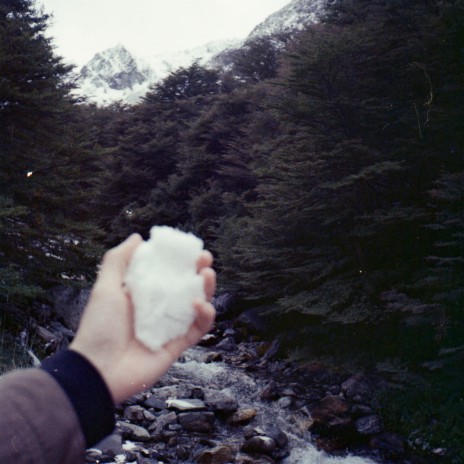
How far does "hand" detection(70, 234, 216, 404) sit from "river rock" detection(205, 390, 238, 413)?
6.38 metres

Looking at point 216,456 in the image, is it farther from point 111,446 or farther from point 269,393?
point 269,393

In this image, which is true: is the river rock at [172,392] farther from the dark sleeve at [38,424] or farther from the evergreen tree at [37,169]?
the dark sleeve at [38,424]

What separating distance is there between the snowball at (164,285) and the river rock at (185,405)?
6259 millimetres

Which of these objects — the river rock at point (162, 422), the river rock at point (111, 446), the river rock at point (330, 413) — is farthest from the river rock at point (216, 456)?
the river rock at point (330, 413)

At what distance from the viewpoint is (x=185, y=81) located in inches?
1069

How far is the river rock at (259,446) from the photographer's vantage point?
229 inches

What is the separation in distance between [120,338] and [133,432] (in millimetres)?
5491

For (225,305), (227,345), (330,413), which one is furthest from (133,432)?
(225,305)

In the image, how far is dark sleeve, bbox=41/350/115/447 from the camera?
927 millimetres

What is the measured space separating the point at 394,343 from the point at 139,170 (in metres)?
18.1

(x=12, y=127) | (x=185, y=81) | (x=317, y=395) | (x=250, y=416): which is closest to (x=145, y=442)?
(x=250, y=416)

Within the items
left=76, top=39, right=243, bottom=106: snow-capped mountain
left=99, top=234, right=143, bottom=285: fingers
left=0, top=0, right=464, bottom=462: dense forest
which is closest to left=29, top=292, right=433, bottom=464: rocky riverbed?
left=0, top=0, right=464, bottom=462: dense forest

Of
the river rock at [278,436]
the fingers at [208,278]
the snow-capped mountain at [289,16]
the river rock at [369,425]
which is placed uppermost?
the snow-capped mountain at [289,16]

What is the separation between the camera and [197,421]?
6.45 metres
